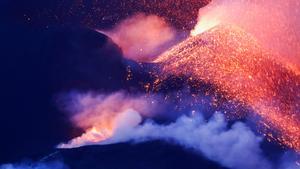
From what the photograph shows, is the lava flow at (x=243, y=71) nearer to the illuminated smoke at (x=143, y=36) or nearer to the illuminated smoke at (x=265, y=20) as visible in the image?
the illuminated smoke at (x=265, y=20)

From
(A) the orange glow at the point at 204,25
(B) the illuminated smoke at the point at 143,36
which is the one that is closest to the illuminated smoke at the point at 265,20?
(A) the orange glow at the point at 204,25

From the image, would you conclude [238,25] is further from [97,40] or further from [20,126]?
[20,126]

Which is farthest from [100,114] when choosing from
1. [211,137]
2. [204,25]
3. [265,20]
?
[265,20]

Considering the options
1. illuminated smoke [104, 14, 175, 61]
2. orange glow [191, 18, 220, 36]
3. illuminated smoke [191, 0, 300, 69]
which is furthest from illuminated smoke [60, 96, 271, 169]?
illuminated smoke [191, 0, 300, 69]

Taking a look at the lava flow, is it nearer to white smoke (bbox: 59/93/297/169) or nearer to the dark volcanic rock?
white smoke (bbox: 59/93/297/169)

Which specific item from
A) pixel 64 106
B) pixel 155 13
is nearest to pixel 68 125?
pixel 64 106
